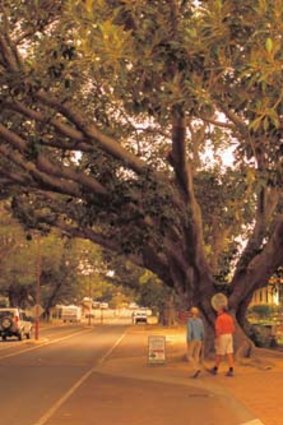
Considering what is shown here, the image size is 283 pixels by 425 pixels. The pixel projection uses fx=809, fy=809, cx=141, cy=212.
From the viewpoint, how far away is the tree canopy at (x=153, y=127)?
9914mm

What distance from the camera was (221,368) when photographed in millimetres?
21031

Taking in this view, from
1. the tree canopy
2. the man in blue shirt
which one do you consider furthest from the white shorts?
the tree canopy

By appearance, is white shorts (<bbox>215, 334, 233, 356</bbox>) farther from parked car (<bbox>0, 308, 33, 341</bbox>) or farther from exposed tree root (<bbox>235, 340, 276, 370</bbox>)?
parked car (<bbox>0, 308, 33, 341</bbox>)

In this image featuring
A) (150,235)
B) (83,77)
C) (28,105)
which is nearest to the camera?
(83,77)

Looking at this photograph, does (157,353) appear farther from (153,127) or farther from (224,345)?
(153,127)

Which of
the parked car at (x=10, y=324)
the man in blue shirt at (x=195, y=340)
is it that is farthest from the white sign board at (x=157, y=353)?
the parked car at (x=10, y=324)

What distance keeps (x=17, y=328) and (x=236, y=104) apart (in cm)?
3520

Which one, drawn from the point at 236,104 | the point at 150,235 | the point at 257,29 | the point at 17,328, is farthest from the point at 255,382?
the point at 17,328

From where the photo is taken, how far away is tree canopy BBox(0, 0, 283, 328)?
32.5 feet

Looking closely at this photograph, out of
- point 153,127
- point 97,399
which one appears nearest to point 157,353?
point 153,127

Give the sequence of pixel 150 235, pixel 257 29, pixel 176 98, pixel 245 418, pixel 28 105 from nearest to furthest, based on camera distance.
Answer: pixel 257 29 < pixel 176 98 < pixel 245 418 < pixel 28 105 < pixel 150 235

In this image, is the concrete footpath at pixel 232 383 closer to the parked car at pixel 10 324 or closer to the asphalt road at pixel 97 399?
the asphalt road at pixel 97 399

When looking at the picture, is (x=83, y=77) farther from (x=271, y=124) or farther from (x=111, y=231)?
(x=111, y=231)

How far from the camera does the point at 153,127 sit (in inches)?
973
